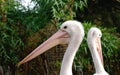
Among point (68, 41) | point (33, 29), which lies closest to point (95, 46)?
point (33, 29)

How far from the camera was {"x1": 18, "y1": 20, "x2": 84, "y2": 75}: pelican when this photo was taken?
3303 mm

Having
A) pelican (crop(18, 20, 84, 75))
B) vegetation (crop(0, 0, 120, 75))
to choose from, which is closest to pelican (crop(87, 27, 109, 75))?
vegetation (crop(0, 0, 120, 75))

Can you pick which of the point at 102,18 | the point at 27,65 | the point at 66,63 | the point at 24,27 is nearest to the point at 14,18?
the point at 24,27

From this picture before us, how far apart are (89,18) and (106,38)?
130cm

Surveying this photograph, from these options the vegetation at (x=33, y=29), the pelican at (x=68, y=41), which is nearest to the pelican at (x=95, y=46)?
the vegetation at (x=33, y=29)

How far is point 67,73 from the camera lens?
3.18m

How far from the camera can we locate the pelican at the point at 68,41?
130 inches

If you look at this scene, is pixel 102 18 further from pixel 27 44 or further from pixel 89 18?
pixel 27 44

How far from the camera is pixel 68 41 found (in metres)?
3.46

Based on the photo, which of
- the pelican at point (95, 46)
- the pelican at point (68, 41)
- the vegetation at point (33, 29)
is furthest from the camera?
the vegetation at point (33, 29)

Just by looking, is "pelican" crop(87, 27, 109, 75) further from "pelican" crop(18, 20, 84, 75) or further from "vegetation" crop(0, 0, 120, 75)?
"pelican" crop(18, 20, 84, 75)

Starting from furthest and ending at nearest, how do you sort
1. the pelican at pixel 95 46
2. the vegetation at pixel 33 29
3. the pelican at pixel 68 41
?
the vegetation at pixel 33 29 → the pelican at pixel 95 46 → the pelican at pixel 68 41

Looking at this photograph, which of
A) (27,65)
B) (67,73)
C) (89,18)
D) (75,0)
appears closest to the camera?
(67,73)

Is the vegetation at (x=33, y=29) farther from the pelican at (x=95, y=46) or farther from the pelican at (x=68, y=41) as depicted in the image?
the pelican at (x=68, y=41)
